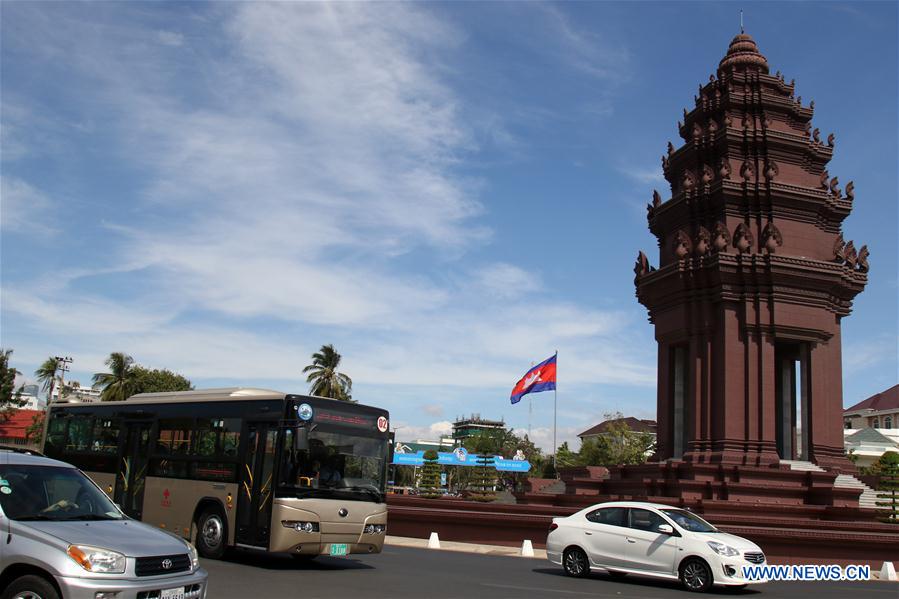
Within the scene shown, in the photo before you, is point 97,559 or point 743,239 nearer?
point 97,559

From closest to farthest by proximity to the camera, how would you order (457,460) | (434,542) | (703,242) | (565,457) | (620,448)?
(434,542)
(703,242)
(457,460)
(620,448)
(565,457)

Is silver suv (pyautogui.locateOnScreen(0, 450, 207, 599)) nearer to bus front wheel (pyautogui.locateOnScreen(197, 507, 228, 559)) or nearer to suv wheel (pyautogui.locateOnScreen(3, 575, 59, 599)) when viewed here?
suv wheel (pyautogui.locateOnScreen(3, 575, 59, 599))

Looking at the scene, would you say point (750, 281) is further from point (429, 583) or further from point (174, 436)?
point (174, 436)

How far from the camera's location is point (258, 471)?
1480 cm

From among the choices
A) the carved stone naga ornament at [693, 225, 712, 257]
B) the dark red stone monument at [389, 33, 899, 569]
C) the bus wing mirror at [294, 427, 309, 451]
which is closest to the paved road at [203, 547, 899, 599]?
the bus wing mirror at [294, 427, 309, 451]

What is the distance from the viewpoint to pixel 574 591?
13219 mm

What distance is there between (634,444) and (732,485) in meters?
44.4

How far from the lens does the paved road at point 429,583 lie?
12062 mm

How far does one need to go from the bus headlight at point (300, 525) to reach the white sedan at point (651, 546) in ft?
16.4

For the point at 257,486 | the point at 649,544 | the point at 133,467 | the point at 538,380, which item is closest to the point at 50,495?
the point at 257,486

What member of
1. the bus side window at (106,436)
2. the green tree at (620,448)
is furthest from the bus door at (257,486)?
the green tree at (620,448)

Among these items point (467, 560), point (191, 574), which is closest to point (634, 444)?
point (467, 560)

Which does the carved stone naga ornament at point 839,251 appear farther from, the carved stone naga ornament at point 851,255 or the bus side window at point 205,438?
the bus side window at point 205,438

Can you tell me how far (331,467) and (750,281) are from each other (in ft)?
59.1
